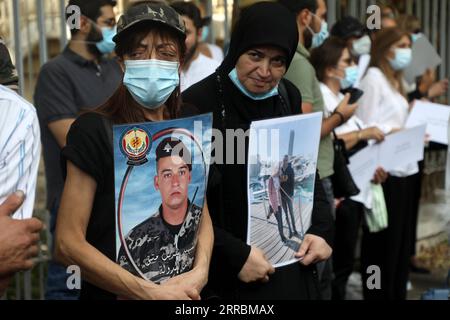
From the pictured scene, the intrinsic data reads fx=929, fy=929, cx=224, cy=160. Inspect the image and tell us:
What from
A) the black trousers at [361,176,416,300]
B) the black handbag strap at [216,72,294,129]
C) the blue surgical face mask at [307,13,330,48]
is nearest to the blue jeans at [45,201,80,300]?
the black handbag strap at [216,72,294,129]

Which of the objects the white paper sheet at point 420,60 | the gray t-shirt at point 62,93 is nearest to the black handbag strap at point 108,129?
the gray t-shirt at point 62,93

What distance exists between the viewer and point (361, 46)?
663 centimetres

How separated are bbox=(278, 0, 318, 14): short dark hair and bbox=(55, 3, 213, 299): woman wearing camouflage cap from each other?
6.77 ft

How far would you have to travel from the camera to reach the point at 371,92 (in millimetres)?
6410

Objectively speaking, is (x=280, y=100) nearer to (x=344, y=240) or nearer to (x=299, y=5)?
(x=299, y=5)

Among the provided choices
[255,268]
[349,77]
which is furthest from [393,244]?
[255,268]

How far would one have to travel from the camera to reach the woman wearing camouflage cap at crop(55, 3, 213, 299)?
9.62 feet

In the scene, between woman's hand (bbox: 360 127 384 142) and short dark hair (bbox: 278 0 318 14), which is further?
woman's hand (bbox: 360 127 384 142)

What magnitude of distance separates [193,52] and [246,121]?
188 centimetres

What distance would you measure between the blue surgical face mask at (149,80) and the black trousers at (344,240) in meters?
2.88

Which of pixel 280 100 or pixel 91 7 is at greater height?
pixel 91 7

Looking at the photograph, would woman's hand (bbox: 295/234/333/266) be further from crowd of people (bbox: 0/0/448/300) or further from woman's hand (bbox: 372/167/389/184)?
woman's hand (bbox: 372/167/389/184)
